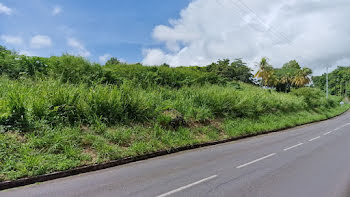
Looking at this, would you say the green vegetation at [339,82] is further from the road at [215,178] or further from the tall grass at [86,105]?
the road at [215,178]

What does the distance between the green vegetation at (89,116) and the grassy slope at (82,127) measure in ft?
0.07

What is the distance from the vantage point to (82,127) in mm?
7203

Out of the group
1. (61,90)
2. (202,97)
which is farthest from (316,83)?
(61,90)

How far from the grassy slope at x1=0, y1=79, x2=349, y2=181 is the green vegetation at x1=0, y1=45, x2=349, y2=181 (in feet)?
0.07

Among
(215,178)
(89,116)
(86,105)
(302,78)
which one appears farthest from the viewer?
(302,78)

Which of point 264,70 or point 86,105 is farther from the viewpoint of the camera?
point 264,70

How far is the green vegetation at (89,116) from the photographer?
562 cm

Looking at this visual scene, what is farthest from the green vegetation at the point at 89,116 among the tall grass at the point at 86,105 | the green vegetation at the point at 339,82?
the green vegetation at the point at 339,82

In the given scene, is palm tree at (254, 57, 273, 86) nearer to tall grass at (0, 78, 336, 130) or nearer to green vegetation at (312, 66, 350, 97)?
tall grass at (0, 78, 336, 130)

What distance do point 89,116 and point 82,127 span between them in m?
0.53

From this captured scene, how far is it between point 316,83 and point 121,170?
148 meters

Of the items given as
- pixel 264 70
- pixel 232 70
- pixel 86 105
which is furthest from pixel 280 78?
pixel 86 105

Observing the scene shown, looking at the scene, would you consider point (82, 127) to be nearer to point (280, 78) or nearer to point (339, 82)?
point (280, 78)

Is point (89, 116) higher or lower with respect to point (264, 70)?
lower
